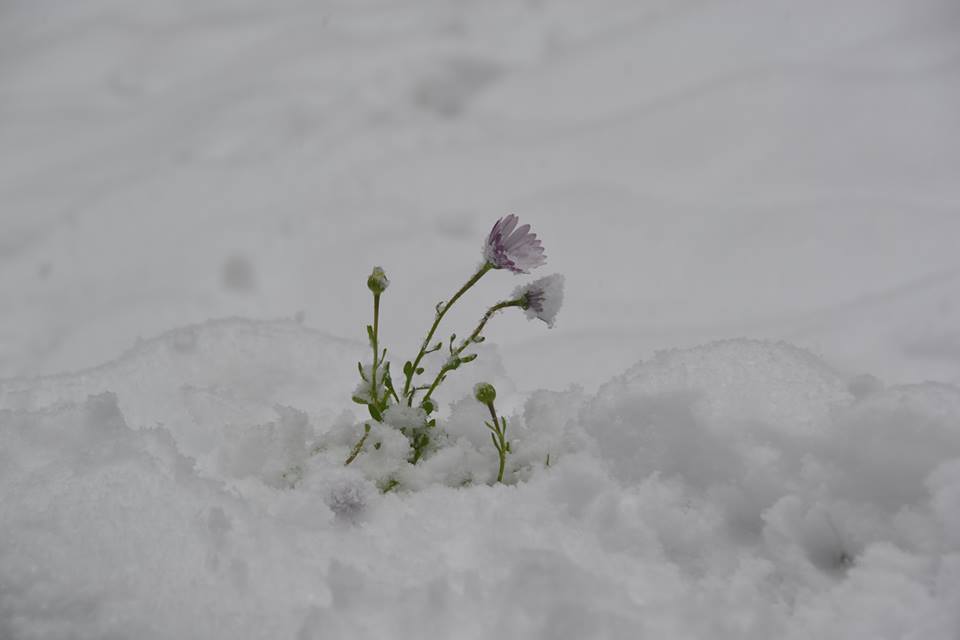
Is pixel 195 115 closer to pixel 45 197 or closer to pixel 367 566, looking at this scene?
pixel 45 197

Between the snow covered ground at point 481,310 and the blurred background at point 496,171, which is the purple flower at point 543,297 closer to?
the snow covered ground at point 481,310

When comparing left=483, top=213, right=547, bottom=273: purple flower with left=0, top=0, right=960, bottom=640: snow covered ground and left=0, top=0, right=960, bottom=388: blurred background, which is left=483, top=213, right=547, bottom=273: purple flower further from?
left=0, top=0, right=960, bottom=388: blurred background

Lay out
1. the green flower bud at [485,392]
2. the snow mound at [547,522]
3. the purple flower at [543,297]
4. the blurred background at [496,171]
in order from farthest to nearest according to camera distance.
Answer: the blurred background at [496,171] < the purple flower at [543,297] < the green flower bud at [485,392] < the snow mound at [547,522]

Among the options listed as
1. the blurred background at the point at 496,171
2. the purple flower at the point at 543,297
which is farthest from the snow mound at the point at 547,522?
the blurred background at the point at 496,171

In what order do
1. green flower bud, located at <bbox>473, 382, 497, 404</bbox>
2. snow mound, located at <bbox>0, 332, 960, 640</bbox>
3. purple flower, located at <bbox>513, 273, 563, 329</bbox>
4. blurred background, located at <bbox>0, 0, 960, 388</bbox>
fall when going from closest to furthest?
snow mound, located at <bbox>0, 332, 960, 640</bbox> → green flower bud, located at <bbox>473, 382, 497, 404</bbox> → purple flower, located at <bbox>513, 273, 563, 329</bbox> → blurred background, located at <bbox>0, 0, 960, 388</bbox>

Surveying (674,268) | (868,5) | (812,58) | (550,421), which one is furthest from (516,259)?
(868,5)

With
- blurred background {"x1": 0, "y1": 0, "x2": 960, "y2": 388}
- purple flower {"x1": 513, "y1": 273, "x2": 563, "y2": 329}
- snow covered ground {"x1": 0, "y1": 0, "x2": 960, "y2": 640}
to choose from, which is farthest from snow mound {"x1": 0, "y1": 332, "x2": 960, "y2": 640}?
blurred background {"x1": 0, "y1": 0, "x2": 960, "y2": 388}
